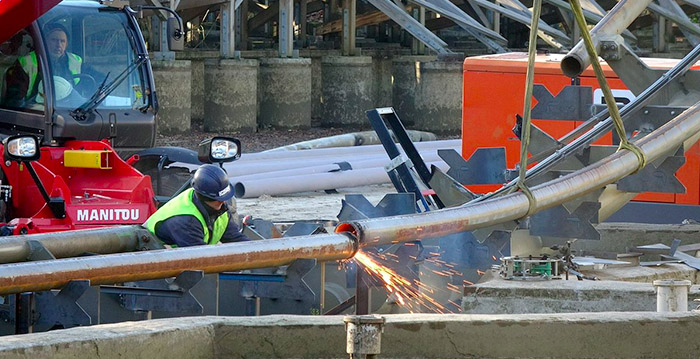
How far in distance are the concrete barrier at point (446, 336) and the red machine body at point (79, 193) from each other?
314 centimetres

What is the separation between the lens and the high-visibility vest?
10883 millimetres

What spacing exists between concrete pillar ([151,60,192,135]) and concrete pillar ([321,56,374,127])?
4.40 meters

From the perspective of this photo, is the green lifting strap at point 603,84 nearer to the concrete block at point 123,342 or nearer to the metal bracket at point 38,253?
the concrete block at point 123,342

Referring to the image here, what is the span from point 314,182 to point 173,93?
5.71 m

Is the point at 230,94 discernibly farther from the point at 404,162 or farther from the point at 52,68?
the point at 404,162

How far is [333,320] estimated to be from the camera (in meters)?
6.53

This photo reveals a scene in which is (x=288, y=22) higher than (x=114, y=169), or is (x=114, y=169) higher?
(x=288, y=22)

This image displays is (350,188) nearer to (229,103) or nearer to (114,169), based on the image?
(229,103)

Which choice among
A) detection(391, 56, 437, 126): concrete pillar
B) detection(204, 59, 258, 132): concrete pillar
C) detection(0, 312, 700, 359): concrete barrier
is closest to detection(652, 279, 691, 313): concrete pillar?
detection(0, 312, 700, 359): concrete barrier

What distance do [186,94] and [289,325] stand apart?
1656cm

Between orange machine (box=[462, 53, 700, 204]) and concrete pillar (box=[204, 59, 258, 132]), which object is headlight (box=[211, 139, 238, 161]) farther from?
concrete pillar (box=[204, 59, 258, 132])

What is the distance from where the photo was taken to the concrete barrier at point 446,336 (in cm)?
635

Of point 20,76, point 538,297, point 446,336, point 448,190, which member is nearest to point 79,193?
point 20,76

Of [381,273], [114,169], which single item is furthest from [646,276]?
[114,169]
